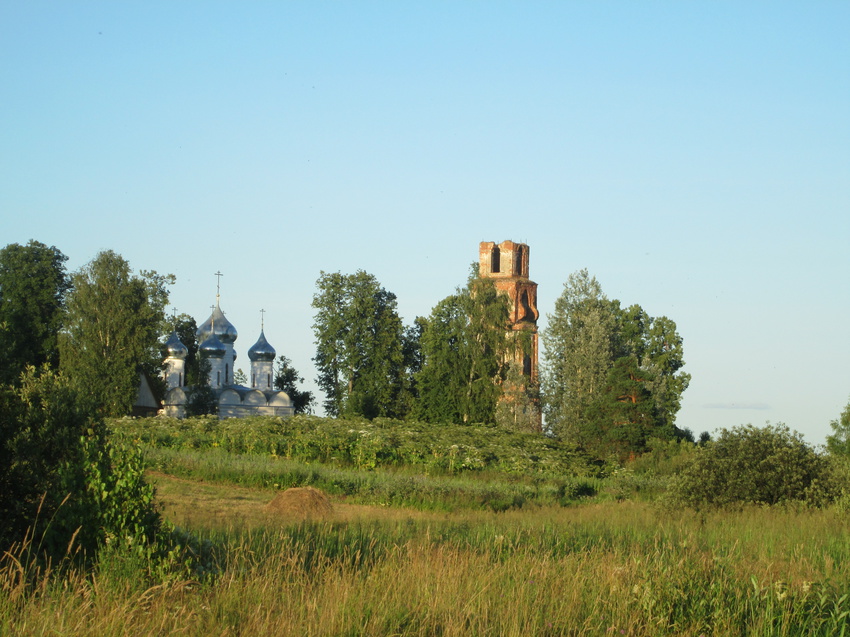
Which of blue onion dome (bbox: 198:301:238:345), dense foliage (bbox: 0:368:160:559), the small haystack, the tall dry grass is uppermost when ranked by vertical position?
blue onion dome (bbox: 198:301:238:345)

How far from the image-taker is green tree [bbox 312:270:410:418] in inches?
2470

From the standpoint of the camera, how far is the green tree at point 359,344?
62.8m

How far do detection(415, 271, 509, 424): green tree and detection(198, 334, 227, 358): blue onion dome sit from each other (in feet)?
64.9

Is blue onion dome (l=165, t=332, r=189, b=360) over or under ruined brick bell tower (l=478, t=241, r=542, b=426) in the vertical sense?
under

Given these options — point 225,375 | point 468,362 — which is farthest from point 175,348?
point 468,362

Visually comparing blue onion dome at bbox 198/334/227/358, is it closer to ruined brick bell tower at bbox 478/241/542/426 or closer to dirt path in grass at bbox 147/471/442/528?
ruined brick bell tower at bbox 478/241/542/426

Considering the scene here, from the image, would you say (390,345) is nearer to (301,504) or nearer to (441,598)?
(301,504)

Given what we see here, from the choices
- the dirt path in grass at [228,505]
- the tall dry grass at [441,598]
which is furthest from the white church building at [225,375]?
the tall dry grass at [441,598]

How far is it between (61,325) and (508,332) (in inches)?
1099

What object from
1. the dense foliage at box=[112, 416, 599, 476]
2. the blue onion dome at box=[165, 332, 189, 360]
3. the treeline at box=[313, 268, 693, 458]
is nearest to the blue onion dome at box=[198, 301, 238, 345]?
the blue onion dome at box=[165, 332, 189, 360]

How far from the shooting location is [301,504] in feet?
55.9

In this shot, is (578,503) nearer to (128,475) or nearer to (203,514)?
(203,514)

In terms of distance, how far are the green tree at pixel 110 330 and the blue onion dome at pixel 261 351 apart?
1885 cm

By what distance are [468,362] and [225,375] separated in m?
24.6
